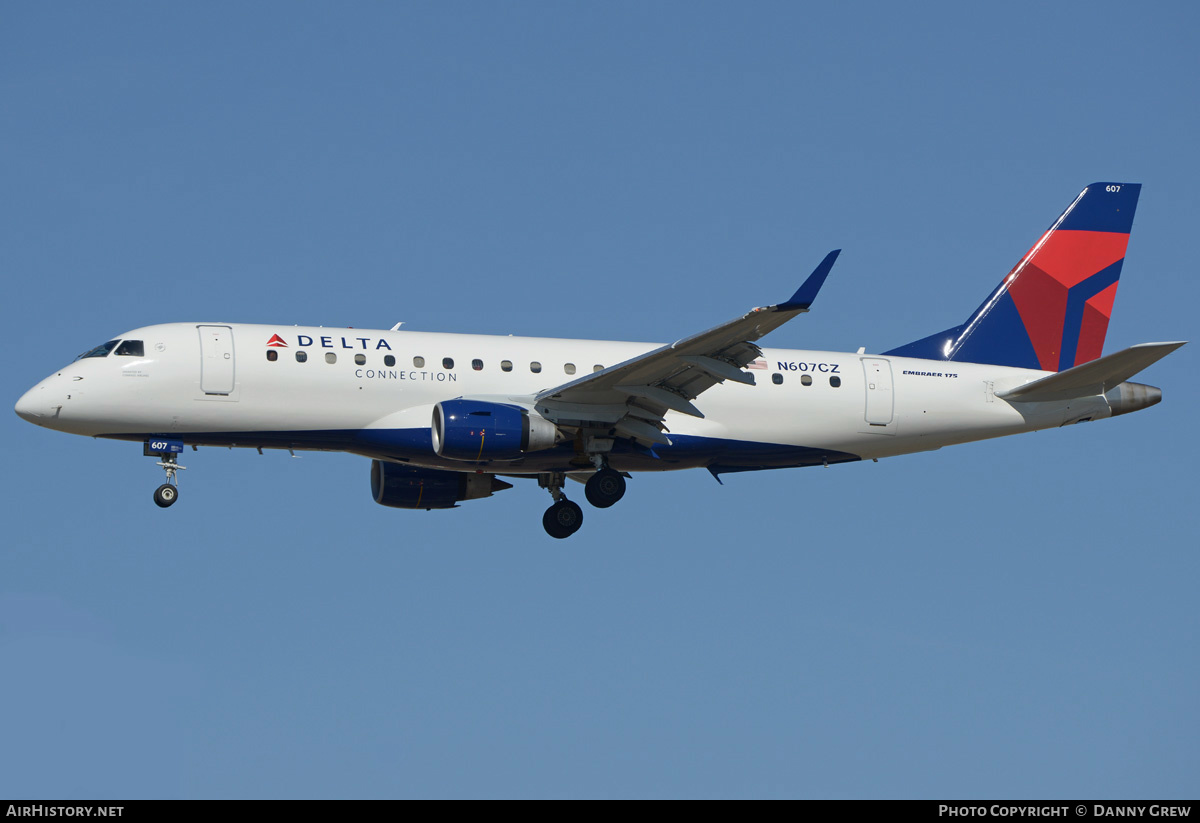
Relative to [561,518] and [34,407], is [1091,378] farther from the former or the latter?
[34,407]

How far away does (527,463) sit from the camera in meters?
35.8

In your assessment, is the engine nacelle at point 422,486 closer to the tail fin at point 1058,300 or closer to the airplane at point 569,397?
the airplane at point 569,397

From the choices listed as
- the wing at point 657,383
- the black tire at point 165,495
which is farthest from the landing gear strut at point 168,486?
the wing at point 657,383

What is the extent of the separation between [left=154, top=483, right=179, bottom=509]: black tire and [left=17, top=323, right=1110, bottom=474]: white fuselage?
47.8 inches

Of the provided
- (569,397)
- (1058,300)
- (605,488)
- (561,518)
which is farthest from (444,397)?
(1058,300)

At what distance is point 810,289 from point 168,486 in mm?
15073

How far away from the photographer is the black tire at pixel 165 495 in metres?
34.6

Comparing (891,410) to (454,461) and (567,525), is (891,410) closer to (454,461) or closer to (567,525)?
(567,525)

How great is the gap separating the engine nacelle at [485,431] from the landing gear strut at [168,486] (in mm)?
5824

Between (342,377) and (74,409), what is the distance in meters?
→ 5.82

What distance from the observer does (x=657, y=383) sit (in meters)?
34.5
